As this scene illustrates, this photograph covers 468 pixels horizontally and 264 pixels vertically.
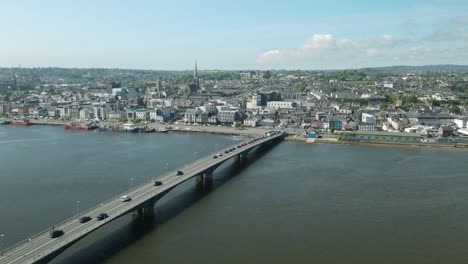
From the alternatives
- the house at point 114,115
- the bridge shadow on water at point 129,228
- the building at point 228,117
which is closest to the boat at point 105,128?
the house at point 114,115

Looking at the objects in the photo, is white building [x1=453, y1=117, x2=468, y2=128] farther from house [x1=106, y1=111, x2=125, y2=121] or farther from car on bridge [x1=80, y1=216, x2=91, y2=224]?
car on bridge [x1=80, y1=216, x2=91, y2=224]

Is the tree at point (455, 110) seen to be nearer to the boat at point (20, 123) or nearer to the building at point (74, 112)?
the building at point (74, 112)

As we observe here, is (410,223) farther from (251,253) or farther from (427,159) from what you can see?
(427,159)

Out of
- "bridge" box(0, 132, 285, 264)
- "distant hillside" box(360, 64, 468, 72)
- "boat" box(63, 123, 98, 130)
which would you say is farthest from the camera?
"distant hillside" box(360, 64, 468, 72)

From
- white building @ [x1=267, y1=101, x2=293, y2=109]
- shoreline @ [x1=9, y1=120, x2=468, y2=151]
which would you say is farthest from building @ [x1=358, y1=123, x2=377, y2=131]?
white building @ [x1=267, y1=101, x2=293, y2=109]

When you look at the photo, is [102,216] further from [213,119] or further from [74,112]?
[74,112]

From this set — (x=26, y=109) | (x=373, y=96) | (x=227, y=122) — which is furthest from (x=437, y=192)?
(x=26, y=109)

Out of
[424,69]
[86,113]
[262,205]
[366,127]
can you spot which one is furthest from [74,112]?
[424,69]
